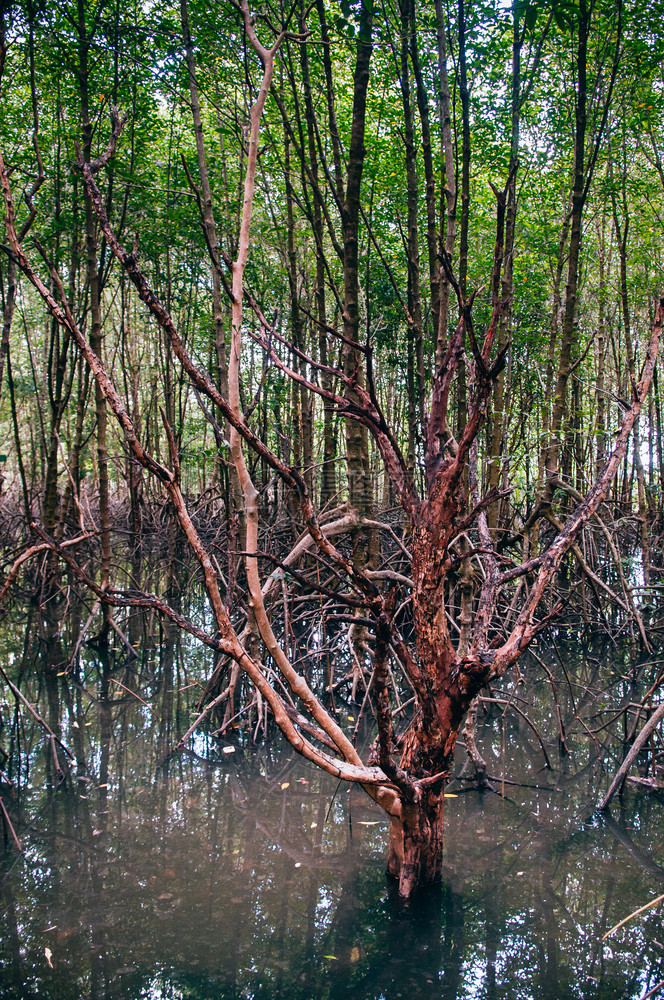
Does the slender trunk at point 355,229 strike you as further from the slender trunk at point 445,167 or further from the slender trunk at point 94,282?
the slender trunk at point 94,282

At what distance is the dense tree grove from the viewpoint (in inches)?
85.4

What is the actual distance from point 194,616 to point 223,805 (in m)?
4.24

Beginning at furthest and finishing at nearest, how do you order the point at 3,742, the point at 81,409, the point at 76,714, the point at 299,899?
the point at 81,409 → the point at 76,714 → the point at 3,742 → the point at 299,899

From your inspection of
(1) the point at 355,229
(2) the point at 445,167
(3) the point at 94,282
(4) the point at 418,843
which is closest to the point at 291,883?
(4) the point at 418,843

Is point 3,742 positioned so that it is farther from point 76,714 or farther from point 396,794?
point 396,794

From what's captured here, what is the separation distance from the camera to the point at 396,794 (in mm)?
2361

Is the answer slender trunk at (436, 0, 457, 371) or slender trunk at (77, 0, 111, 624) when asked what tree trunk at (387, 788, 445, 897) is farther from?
slender trunk at (77, 0, 111, 624)

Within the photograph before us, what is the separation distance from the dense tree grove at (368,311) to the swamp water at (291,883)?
29cm

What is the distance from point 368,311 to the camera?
575 centimetres

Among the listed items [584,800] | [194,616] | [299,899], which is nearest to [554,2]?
[584,800]

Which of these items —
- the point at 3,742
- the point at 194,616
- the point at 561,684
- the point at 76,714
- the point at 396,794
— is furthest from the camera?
the point at 194,616

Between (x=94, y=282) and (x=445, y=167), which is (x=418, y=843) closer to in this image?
(x=445, y=167)

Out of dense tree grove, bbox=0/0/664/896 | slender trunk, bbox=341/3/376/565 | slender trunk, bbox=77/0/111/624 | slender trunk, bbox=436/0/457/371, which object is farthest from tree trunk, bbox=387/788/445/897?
slender trunk, bbox=77/0/111/624

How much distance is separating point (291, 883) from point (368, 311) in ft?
14.7
